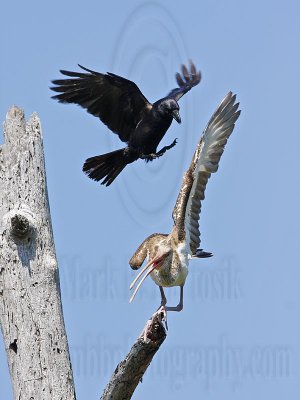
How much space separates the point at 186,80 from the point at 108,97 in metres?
2.36

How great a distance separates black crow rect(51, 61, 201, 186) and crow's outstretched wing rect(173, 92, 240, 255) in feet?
10.5

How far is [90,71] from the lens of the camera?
11516 mm

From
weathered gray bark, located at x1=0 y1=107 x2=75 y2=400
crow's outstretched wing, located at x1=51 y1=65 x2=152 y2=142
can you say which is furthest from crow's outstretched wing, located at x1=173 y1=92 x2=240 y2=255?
crow's outstretched wing, located at x1=51 y1=65 x2=152 y2=142

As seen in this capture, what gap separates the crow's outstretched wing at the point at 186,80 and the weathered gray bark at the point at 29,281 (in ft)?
22.0

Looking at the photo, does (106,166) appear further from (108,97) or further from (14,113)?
(14,113)

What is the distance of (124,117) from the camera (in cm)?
1240

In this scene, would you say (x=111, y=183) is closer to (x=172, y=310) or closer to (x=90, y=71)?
(x=90, y=71)

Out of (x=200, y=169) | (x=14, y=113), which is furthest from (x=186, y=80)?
(x=14, y=113)

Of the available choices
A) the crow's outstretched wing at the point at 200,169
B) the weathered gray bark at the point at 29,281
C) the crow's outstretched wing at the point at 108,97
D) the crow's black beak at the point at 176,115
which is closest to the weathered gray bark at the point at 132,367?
the weathered gray bark at the point at 29,281

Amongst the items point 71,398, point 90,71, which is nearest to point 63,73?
point 90,71

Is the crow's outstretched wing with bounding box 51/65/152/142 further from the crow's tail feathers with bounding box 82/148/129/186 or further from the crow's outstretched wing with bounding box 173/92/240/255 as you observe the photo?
the crow's outstretched wing with bounding box 173/92/240/255

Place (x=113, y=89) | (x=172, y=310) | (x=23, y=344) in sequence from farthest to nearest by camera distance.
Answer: (x=113, y=89)
(x=172, y=310)
(x=23, y=344)

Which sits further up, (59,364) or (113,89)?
(113,89)

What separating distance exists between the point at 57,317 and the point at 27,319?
0.21 metres
